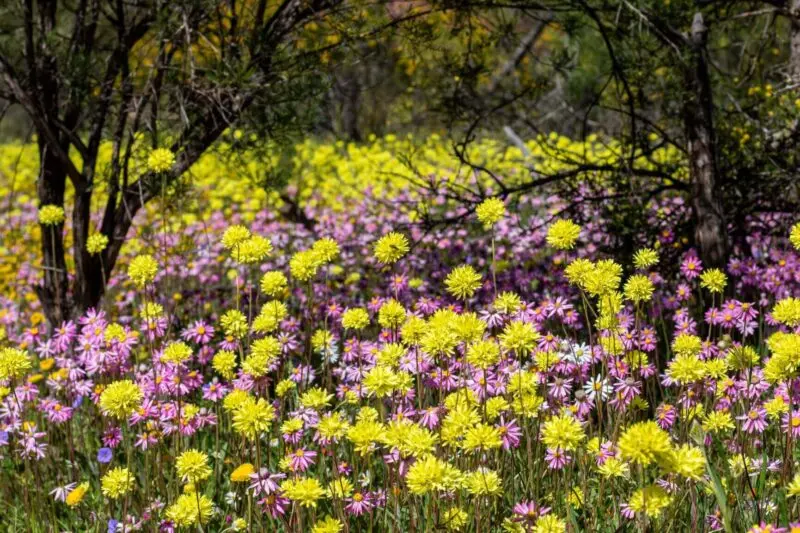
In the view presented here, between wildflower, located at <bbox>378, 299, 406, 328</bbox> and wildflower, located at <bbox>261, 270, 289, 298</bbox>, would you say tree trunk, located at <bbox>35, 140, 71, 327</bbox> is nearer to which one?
wildflower, located at <bbox>261, 270, 289, 298</bbox>

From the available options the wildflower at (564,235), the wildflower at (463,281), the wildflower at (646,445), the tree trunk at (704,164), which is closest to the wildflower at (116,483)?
the wildflower at (463,281)

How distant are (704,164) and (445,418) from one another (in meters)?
2.81

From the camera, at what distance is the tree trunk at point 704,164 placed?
4207mm

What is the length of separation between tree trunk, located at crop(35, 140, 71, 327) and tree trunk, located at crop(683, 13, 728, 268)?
3435 mm

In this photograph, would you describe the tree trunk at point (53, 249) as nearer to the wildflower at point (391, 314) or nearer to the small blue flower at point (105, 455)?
the small blue flower at point (105, 455)

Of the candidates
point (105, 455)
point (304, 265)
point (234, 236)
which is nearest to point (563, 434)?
point (304, 265)

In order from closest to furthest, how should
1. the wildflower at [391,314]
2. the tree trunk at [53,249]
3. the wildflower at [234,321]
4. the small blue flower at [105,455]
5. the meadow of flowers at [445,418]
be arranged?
the meadow of flowers at [445,418] → the wildflower at [391,314] → the wildflower at [234,321] → the small blue flower at [105,455] → the tree trunk at [53,249]

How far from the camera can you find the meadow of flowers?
2006 millimetres

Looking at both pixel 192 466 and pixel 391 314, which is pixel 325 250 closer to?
pixel 391 314

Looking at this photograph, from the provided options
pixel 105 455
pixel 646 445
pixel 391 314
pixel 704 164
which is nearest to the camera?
pixel 646 445

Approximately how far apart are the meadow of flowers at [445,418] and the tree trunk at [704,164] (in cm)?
13

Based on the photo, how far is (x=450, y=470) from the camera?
1.77m

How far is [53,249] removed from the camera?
4.74 metres

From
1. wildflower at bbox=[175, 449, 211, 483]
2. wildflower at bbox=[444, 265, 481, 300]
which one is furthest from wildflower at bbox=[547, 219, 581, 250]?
wildflower at bbox=[175, 449, 211, 483]
